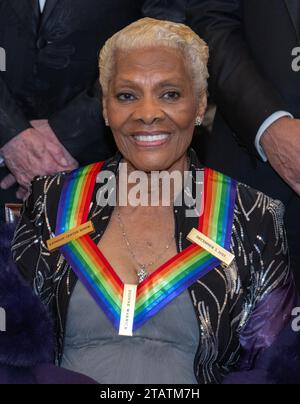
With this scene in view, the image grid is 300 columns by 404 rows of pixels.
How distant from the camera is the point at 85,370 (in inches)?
90.1

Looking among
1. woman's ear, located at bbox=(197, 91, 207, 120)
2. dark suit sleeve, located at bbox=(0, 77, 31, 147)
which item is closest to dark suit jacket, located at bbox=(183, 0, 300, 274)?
woman's ear, located at bbox=(197, 91, 207, 120)

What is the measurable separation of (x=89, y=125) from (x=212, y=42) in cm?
50

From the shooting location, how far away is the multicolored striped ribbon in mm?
2305

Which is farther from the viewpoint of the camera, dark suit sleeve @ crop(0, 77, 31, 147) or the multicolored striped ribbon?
dark suit sleeve @ crop(0, 77, 31, 147)

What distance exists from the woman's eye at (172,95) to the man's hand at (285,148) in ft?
1.14

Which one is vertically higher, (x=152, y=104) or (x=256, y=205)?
(x=152, y=104)

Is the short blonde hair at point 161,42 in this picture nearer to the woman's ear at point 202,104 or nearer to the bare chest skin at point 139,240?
the woman's ear at point 202,104

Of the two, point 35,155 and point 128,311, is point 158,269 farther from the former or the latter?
point 35,155

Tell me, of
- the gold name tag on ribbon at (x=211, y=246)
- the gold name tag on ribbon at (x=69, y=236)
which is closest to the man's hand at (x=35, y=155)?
the gold name tag on ribbon at (x=69, y=236)

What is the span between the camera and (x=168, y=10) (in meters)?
2.79

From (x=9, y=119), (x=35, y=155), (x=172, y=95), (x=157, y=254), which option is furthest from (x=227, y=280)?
(x=9, y=119)

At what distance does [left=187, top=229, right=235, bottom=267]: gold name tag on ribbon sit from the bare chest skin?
61 mm

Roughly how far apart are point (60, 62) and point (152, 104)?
61 centimetres

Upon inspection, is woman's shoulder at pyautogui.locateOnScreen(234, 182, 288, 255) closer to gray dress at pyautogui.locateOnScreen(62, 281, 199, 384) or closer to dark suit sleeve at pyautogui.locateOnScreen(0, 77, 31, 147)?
gray dress at pyautogui.locateOnScreen(62, 281, 199, 384)
